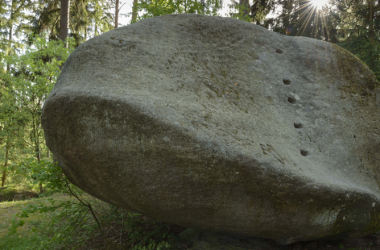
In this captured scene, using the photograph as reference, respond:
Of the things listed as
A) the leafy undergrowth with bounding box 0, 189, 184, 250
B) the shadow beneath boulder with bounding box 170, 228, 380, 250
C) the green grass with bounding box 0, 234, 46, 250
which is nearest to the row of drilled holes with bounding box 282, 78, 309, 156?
the shadow beneath boulder with bounding box 170, 228, 380, 250

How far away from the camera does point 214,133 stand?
7.93 ft

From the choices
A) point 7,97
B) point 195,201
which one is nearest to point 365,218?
point 195,201

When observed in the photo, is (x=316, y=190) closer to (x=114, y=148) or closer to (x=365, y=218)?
(x=365, y=218)

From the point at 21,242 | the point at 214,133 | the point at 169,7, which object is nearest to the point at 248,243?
the point at 214,133

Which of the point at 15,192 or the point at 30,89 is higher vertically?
the point at 30,89

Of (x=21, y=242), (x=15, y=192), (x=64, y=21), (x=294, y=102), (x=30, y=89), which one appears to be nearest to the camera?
(x=294, y=102)

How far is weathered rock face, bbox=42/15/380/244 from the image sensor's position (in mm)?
2291

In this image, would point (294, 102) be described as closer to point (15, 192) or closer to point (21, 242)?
point (21, 242)

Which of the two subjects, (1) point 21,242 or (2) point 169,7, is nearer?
(1) point 21,242

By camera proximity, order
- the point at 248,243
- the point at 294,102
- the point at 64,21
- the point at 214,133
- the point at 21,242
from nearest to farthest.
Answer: the point at 214,133, the point at 248,243, the point at 294,102, the point at 21,242, the point at 64,21

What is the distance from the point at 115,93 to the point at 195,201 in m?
1.33

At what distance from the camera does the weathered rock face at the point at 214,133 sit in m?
2.29

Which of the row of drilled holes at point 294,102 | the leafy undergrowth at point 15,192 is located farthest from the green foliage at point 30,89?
the row of drilled holes at point 294,102

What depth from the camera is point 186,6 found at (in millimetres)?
8508
